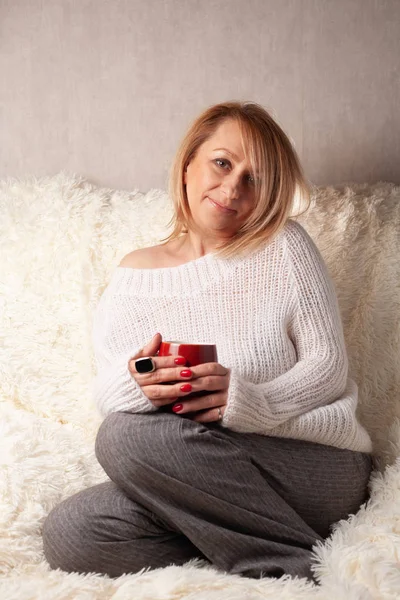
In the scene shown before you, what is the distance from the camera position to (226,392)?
1.51m

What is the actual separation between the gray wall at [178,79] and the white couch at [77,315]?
17 centimetres

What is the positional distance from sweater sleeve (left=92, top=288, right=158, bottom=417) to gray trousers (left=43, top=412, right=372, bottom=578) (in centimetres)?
3

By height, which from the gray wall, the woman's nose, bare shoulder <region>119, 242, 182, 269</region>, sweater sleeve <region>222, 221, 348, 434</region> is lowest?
sweater sleeve <region>222, 221, 348, 434</region>

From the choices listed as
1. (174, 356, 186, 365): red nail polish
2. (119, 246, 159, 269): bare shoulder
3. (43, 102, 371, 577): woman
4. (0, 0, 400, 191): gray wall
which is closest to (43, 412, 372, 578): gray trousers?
(43, 102, 371, 577): woman

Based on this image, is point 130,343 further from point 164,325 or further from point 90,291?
point 90,291

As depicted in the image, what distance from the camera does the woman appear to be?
1.44 meters

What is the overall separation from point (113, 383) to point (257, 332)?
0.34 metres

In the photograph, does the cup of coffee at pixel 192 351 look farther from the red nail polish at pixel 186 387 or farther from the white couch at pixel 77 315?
the white couch at pixel 77 315

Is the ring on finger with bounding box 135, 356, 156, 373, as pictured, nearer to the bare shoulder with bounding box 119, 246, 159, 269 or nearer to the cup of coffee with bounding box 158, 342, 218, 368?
the cup of coffee with bounding box 158, 342, 218, 368

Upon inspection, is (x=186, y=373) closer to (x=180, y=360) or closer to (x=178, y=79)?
(x=180, y=360)

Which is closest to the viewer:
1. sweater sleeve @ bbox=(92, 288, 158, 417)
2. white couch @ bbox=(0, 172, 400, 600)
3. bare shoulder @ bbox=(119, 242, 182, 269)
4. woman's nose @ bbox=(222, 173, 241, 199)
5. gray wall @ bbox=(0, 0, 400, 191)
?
sweater sleeve @ bbox=(92, 288, 158, 417)

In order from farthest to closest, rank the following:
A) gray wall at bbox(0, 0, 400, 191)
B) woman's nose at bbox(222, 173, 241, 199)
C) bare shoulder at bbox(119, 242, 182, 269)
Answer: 1. gray wall at bbox(0, 0, 400, 191)
2. bare shoulder at bbox(119, 242, 182, 269)
3. woman's nose at bbox(222, 173, 241, 199)

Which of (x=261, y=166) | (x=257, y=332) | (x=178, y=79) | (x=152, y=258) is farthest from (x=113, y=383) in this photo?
(x=178, y=79)

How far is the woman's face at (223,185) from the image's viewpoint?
70.9 inches
